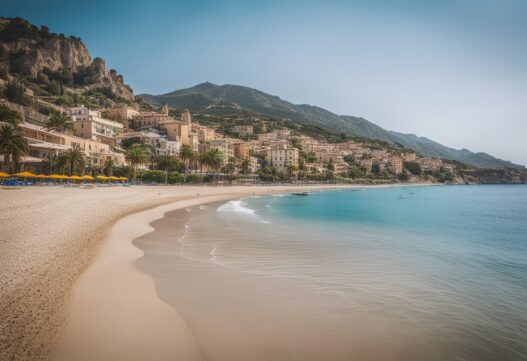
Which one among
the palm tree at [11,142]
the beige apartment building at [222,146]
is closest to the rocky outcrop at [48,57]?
the beige apartment building at [222,146]

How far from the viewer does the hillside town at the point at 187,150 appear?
54.9 meters

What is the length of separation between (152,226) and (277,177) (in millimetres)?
85434

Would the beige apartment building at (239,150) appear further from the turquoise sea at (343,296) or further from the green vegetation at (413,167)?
the green vegetation at (413,167)

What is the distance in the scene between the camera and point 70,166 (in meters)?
46.6

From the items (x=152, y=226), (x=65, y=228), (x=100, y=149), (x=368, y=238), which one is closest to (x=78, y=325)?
(x=65, y=228)

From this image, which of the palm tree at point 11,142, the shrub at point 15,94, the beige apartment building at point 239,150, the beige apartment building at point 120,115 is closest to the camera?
the palm tree at point 11,142

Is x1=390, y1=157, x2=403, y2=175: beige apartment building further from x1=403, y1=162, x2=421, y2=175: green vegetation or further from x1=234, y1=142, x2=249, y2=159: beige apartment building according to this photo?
x1=234, y1=142, x2=249, y2=159: beige apartment building

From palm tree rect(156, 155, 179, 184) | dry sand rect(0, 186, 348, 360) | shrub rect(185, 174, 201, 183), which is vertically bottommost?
dry sand rect(0, 186, 348, 360)

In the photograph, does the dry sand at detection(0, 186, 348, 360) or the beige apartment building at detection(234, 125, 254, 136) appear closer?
the dry sand at detection(0, 186, 348, 360)

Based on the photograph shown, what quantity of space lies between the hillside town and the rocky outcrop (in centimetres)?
2900

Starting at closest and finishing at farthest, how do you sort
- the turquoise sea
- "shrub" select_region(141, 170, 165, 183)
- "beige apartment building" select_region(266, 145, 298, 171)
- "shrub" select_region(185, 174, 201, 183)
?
1. the turquoise sea
2. "shrub" select_region(141, 170, 165, 183)
3. "shrub" select_region(185, 174, 201, 183)
4. "beige apartment building" select_region(266, 145, 298, 171)

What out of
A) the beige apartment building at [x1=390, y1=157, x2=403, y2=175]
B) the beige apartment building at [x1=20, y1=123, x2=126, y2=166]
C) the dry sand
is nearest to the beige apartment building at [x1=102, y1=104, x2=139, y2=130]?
the beige apartment building at [x1=20, y1=123, x2=126, y2=166]

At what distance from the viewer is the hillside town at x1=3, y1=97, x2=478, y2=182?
180 feet

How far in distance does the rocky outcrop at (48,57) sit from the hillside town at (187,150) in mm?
28997
